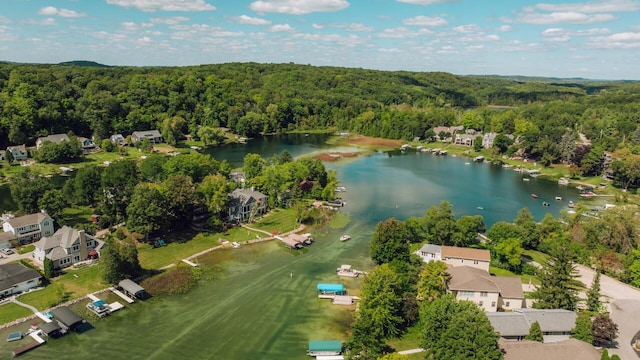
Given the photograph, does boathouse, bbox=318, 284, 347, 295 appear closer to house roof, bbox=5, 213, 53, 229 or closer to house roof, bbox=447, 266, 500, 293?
house roof, bbox=447, 266, 500, 293

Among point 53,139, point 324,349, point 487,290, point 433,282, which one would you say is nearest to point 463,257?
point 487,290

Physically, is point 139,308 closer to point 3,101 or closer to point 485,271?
point 485,271

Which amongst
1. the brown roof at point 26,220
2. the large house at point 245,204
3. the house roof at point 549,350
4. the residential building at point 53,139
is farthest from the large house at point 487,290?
the residential building at point 53,139

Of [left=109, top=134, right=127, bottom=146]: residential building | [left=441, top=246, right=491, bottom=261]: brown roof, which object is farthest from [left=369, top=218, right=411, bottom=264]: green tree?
[left=109, top=134, right=127, bottom=146]: residential building

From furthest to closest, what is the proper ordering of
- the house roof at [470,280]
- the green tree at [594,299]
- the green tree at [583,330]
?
the green tree at [594,299], the house roof at [470,280], the green tree at [583,330]

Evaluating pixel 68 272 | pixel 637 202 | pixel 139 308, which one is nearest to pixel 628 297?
pixel 637 202

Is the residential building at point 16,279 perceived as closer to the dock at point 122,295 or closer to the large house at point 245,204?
the dock at point 122,295

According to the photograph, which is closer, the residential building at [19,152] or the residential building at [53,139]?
the residential building at [19,152]
